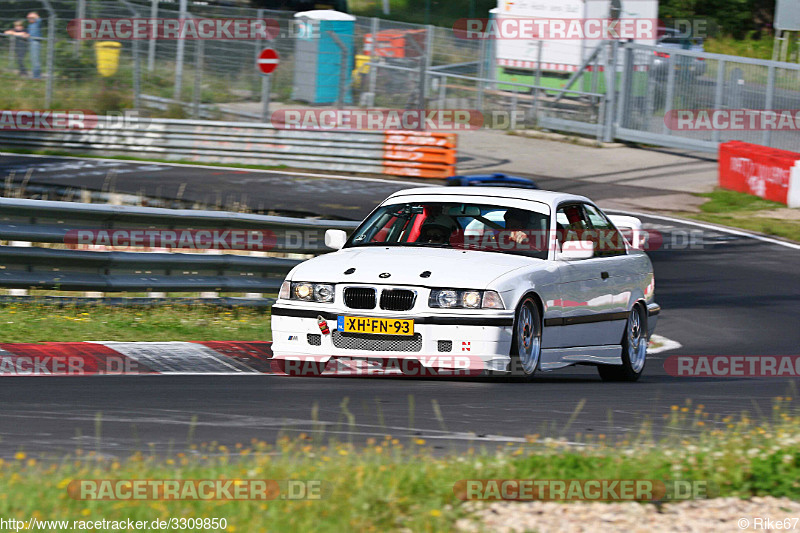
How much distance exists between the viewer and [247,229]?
11797mm

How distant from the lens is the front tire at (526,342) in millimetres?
8344

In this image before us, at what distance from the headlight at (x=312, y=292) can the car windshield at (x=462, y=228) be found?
38.1 inches

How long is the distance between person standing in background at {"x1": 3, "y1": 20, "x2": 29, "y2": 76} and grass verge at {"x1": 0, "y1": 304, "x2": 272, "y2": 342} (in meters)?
17.0

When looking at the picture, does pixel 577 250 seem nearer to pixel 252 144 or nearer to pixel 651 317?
pixel 651 317

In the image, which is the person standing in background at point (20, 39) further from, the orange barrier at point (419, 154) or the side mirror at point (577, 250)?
the side mirror at point (577, 250)

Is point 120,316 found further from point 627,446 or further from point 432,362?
point 627,446

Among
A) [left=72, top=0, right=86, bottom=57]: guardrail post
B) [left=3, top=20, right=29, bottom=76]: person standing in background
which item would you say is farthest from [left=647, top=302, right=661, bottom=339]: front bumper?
[left=3, top=20, right=29, bottom=76]: person standing in background

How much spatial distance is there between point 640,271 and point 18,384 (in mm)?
5164

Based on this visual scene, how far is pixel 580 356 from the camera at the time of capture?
30.5 feet

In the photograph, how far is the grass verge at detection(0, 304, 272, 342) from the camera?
979 centimetres

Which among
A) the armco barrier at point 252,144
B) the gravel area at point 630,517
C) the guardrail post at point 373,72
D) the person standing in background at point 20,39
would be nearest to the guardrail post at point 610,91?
the guardrail post at point 373,72

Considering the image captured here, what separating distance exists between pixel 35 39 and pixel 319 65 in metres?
6.02

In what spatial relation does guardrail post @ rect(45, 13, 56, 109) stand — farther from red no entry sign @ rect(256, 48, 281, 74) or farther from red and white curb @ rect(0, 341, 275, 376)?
red and white curb @ rect(0, 341, 275, 376)

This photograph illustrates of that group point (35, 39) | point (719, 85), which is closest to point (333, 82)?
point (35, 39)
